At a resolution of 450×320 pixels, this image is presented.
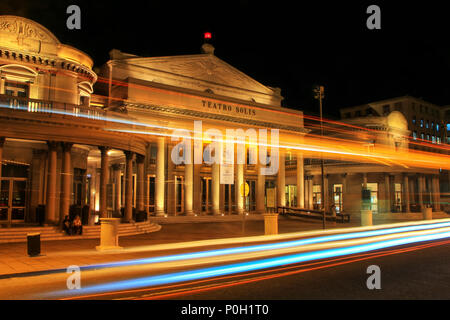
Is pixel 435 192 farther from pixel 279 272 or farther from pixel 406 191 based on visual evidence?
pixel 279 272

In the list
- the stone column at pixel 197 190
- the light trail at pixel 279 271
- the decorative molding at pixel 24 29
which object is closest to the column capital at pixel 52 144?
the decorative molding at pixel 24 29

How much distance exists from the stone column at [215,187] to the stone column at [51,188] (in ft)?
60.0

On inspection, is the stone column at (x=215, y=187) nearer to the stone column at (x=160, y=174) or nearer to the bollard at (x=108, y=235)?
the stone column at (x=160, y=174)

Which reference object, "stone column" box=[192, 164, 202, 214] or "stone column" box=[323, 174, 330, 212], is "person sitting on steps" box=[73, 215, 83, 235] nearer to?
"stone column" box=[192, 164, 202, 214]

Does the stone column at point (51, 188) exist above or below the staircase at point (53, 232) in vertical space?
above

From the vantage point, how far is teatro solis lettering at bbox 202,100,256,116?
36969 millimetres

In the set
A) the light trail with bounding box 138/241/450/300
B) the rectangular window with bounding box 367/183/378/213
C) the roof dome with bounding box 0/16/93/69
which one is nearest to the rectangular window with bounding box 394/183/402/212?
the rectangular window with bounding box 367/183/378/213

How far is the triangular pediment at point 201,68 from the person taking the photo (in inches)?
1401

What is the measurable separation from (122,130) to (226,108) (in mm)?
17689

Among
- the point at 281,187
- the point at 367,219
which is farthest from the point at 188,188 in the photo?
the point at 367,219

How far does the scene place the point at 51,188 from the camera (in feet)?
62.6

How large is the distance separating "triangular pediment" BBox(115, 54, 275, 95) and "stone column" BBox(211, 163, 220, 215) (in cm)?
893
